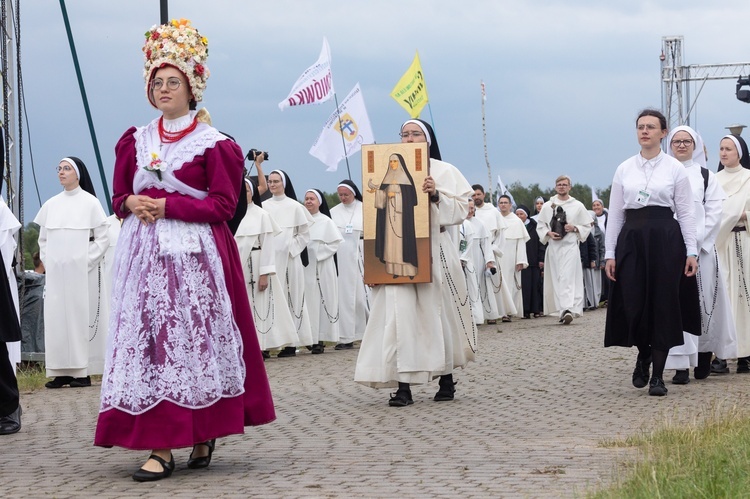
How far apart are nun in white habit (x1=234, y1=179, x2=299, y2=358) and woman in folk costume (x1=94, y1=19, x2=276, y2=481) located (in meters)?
8.64

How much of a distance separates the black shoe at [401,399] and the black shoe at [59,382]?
4.82 m

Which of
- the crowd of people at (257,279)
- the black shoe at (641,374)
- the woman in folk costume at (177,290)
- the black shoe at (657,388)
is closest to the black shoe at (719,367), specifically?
the crowd of people at (257,279)

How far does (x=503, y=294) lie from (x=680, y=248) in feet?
48.8

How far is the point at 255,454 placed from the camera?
7.96 m

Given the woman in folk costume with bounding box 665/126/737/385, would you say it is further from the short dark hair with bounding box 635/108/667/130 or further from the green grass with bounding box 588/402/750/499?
the green grass with bounding box 588/402/750/499

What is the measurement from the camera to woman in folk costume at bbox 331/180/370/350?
65.3 ft

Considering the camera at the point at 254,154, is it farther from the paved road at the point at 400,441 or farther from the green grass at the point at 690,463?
the green grass at the point at 690,463

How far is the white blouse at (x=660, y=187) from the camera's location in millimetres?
10977

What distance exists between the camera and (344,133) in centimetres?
2434

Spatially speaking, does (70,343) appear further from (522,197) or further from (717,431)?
(522,197)

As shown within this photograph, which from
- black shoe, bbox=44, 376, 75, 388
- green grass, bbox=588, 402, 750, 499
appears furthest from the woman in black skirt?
black shoe, bbox=44, 376, 75, 388

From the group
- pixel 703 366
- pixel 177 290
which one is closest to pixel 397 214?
pixel 703 366

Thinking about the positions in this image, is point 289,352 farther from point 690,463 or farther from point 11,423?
point 690,463

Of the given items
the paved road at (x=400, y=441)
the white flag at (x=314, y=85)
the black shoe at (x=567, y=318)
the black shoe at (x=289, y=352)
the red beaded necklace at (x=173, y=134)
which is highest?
the white flag at (x=314, y=85)
